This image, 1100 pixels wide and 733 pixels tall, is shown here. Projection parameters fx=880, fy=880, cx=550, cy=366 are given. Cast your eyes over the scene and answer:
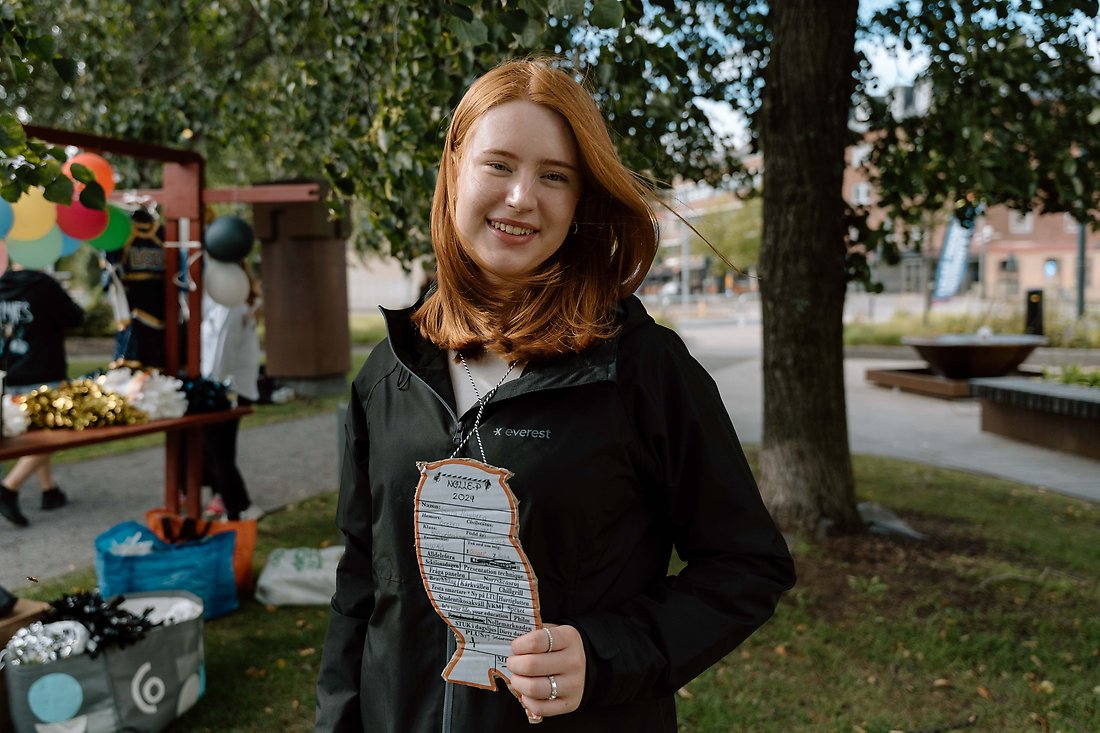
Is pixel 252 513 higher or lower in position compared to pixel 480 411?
lower

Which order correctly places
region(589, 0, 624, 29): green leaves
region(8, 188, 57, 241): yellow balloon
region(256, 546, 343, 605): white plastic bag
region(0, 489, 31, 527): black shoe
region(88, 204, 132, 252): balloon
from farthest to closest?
region(0, 489, 31, 527): black shoe, region(88, 204, 132, 252): balloon, region(256, 546, 343, 605): white plastic bag, region(8, 188, 57, 241): yellow balloon, region(589, 0, 624, 29): green leaves

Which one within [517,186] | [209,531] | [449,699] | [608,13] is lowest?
[209,531]

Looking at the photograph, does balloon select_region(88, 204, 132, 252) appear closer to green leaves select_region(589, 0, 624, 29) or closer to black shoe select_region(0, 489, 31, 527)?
black shoe select_region(0, 489, 31, 527)

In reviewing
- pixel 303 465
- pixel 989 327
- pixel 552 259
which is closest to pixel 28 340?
pixel 303 465

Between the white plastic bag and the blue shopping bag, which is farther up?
the blue shopping bag

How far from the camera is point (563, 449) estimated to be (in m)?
1.27

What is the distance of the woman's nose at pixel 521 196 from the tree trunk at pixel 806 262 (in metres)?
3.69

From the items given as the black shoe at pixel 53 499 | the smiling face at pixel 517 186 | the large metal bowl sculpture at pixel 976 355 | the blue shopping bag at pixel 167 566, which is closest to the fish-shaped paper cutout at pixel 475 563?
the smiling face at pixel 517 186

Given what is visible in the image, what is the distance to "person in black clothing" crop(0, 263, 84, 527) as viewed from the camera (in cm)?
605

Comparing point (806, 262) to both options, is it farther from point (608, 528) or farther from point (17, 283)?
point (17, 283)

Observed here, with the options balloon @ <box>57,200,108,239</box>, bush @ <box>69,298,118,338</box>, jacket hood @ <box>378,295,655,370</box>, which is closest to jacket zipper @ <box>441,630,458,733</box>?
jacket hood @ <box>378,295,655,370</box>

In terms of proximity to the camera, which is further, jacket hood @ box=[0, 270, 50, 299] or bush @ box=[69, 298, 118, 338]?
bush @ box=[69, 298, 118, 338]

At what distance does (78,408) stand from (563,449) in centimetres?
370

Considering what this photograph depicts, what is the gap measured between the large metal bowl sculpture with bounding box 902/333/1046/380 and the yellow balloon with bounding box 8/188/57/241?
11252 millimetres
